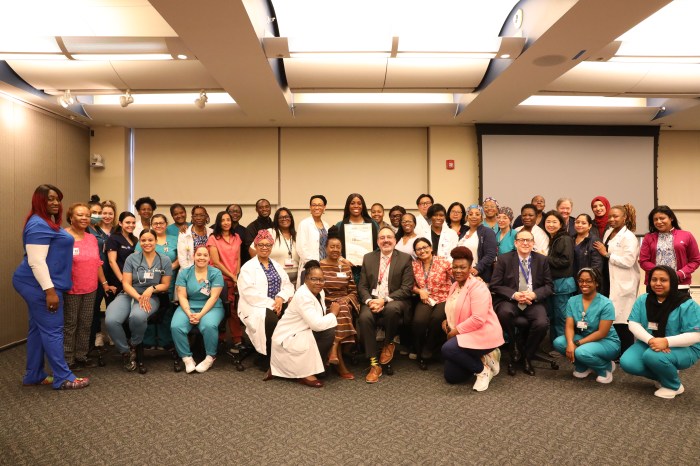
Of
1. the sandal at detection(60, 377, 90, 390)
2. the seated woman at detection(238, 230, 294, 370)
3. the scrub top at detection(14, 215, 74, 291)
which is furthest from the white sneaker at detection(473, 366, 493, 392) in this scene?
the scrub top at detection(14, 215, 74, 291)

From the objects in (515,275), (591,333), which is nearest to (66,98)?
(515,275)

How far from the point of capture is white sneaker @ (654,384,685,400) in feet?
11.2

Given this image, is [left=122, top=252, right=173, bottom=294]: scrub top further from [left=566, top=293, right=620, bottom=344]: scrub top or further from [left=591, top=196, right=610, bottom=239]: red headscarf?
[left=591, top=196, right=610, bottom=239]: red headscarf

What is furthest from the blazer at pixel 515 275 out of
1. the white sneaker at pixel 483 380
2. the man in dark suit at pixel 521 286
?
the white sneaker at pixel 483 380

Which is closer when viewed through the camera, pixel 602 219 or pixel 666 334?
pixel 666 334

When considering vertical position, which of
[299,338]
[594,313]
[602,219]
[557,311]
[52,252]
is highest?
[602,219]

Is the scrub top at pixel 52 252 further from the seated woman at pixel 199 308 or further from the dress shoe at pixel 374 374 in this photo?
the dress shoe at pixel 374 374

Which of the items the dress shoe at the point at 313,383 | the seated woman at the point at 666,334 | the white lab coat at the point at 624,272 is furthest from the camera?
the white lab coat at the point at 624,272

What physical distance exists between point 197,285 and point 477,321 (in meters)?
2.62

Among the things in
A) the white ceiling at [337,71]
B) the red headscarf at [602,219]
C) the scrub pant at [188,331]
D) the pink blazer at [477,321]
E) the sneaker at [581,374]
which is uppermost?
the white ceiling at [337,71]

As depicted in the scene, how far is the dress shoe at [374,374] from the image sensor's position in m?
3.79

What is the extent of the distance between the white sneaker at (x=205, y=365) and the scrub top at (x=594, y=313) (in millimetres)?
3373

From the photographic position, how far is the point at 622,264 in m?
4.35

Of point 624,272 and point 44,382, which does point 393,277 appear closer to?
point 624,272
